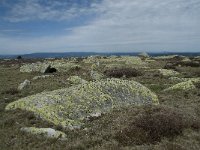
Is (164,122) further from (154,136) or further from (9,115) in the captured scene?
(9,115)

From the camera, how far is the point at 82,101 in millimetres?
16672

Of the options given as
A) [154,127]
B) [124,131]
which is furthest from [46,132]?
[154,127]

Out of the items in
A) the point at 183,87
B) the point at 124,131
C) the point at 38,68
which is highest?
the point at 124,131

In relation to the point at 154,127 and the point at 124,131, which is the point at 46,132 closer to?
the point at 124,131


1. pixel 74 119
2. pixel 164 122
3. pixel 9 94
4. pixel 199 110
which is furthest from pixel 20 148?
pixel 9 94

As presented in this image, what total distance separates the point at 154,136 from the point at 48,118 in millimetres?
5044

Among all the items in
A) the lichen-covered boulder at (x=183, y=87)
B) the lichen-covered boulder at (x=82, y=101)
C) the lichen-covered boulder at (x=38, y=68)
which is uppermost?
the lichen-covered boulder at (x=82, y=101)

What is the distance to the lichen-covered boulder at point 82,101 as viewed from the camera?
15.6m

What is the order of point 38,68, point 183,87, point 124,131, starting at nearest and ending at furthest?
point 124,131 < point 183,87 < point 38,68

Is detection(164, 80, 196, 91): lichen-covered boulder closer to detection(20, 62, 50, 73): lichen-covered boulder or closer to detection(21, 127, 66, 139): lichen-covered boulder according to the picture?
detection(21, 127, 66, 139): lichen-covered boulder

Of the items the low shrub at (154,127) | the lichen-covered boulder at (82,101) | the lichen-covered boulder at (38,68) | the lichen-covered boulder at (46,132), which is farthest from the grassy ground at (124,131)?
the lichen-covered boulder at (38,68)

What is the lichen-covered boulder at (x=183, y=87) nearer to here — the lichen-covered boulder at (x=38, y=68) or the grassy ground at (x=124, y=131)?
the grassy ground at (x=124, y=131)

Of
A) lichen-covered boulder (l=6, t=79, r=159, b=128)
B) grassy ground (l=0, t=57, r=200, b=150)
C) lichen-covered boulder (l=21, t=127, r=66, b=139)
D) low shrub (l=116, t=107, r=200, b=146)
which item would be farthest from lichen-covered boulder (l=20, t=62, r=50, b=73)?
low shrub (l=116, t=107, r=200, b=146)

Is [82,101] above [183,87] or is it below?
above
